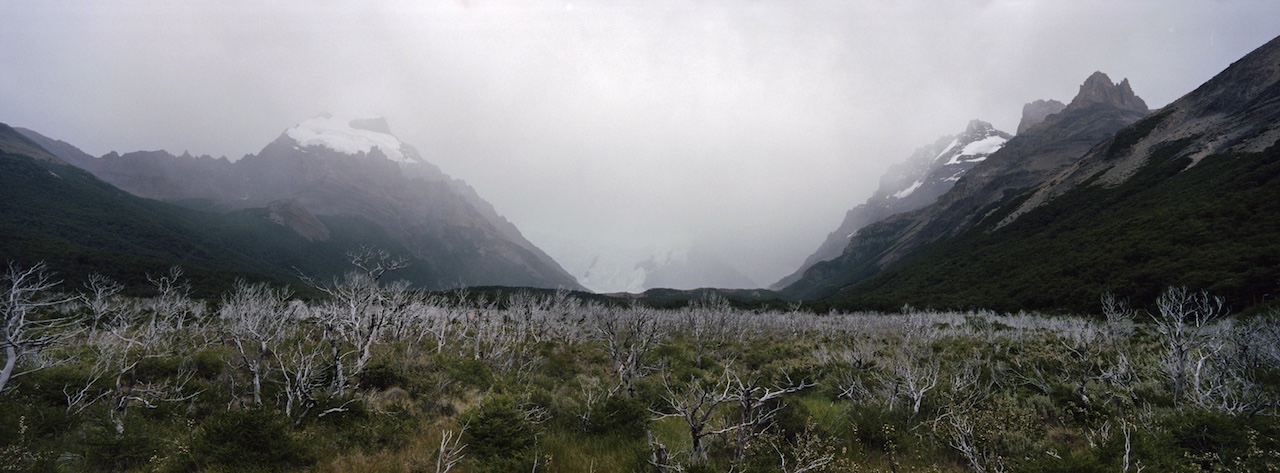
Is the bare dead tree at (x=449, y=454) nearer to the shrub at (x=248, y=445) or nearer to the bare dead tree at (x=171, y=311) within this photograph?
the shrub at (x=248, y=445)

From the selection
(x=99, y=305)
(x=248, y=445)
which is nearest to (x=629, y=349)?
(x=248, y=445)

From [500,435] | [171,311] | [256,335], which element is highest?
[256,335]

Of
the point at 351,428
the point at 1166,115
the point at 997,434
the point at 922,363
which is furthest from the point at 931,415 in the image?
the point at 1166,115

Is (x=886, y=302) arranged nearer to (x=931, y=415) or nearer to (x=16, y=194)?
(x=931, y=415)

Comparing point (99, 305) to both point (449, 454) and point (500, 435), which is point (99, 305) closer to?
point (449, 454)

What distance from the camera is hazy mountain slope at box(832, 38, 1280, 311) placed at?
4484cm

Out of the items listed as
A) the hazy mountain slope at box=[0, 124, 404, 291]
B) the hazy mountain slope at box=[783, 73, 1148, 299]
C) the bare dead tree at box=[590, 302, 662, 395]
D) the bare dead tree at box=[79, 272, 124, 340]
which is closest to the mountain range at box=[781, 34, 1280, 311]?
the hazy mountain slope at box=[783, 73, 1148, 299]

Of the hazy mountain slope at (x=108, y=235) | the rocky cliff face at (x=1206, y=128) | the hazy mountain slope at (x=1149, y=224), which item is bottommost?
the hazy mountain slope at (x=108, y=235)

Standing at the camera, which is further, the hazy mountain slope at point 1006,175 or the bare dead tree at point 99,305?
the hazy mountain slope at point 1006,175

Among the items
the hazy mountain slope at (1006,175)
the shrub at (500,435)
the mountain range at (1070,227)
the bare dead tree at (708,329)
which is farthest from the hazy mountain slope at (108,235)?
the hazy mountain slope at (1006,175)

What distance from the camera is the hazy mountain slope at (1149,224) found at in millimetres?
44844

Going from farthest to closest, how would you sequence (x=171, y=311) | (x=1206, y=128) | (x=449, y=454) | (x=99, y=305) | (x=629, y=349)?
(x=1206, y=128)
(x=171, y=311)
(x=629, y=349)
(x=99, y=305)
(x=449, y=454)

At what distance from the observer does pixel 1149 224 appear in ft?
194

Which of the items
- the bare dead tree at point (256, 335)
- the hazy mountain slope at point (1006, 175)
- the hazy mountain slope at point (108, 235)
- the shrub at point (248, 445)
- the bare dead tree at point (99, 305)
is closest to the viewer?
the shrub at point (248, 445)
